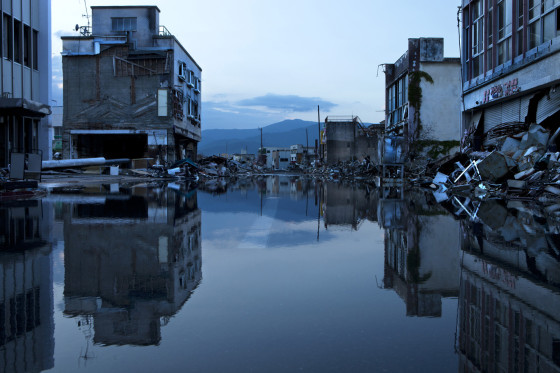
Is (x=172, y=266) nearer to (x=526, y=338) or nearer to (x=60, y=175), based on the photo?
(x=526, y=338)

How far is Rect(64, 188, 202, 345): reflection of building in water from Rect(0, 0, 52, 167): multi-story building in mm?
18214

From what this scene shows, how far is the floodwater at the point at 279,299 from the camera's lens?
3168 mm

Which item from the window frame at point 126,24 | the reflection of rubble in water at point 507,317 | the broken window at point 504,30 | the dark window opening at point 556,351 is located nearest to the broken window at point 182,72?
the window frame at point 126,24

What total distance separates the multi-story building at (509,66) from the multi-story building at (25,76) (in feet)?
73.4

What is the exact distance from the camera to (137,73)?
46.8m

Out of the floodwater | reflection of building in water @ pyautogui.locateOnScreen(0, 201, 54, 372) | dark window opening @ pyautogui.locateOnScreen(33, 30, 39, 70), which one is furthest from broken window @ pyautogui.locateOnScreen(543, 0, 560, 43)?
dark window opening @ pyautogui.locateOnScreen(33, 30, 39, 70)

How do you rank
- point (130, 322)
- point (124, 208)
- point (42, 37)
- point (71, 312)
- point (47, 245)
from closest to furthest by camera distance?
1. point (130, 322)
2. point (71, 312)
3. point (47, 245)
4. point (124, 208)
5. point (42, 37)

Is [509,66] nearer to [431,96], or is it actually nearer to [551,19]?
[551,19]

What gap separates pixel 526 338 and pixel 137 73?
47.0 metres

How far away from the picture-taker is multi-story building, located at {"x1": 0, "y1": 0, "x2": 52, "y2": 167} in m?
26.5

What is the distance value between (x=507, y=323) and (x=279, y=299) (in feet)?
5.96

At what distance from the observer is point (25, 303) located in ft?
14.2

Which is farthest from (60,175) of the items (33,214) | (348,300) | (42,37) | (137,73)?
(348,300)

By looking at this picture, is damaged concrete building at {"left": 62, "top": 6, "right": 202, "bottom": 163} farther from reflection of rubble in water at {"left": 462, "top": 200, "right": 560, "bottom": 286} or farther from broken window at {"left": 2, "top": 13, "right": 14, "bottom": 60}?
reflection of rubble in water at {"left": 462, "top": 200, "right": 560, "bottom": 286}
